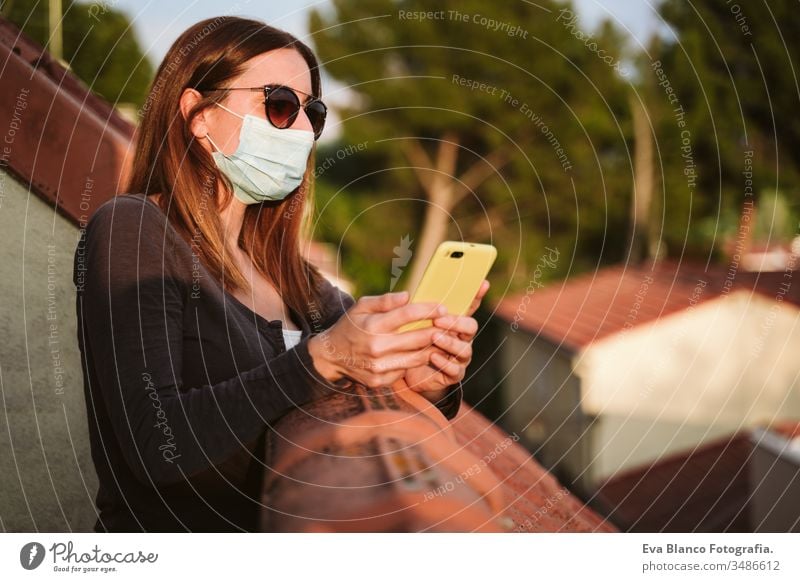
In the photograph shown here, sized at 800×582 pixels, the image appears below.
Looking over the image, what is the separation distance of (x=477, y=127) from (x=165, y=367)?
9298 millimetres

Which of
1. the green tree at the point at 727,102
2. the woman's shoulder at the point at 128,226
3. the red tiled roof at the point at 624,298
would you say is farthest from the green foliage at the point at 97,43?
the red tiled roof at the point at 624,298

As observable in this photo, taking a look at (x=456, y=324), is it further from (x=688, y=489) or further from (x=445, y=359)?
(x=688, y=489)

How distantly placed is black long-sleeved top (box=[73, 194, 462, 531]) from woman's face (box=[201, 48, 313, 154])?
→ 348 millimetres

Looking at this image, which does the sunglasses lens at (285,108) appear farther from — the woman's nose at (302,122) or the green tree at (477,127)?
the green tree at (477,127)

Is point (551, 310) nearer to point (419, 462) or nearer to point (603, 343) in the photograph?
point (603, 343)

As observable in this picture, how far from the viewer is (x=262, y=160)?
1469mm

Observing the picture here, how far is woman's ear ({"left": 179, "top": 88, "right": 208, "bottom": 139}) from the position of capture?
4.31 ft

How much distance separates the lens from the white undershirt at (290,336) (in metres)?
1.27

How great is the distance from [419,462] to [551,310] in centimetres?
703

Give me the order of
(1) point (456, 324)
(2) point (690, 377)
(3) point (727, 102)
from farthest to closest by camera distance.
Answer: (2) point (690, 377) < (3) point (727, 102) < (1) point (456, 324)

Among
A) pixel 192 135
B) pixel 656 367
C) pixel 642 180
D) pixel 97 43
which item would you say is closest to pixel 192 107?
pixel 192 135

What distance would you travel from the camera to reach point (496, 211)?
31.7 ft

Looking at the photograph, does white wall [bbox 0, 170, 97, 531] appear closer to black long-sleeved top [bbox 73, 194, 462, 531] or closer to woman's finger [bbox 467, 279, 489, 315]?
black long-sleeved top [bbox 73, 194, 462, 531]
